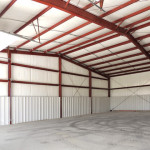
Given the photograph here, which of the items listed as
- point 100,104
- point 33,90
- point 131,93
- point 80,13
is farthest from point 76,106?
point 80,13

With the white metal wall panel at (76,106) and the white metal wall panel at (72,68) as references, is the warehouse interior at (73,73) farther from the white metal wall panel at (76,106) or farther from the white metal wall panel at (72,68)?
the white metal wall panel at (72,68)

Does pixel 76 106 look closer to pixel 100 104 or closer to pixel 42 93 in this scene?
pixel 42 93

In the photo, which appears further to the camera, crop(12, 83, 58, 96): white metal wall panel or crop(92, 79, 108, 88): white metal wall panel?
crop(92, 79, 108, 88): white metal wall panel

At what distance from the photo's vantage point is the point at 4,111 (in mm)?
16891

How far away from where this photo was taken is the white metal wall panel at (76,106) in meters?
23.0

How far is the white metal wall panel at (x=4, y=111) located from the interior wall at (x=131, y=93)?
1905 cm

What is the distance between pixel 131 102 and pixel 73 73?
36.1ft

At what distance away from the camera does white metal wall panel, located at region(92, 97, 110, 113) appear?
28.1 metres

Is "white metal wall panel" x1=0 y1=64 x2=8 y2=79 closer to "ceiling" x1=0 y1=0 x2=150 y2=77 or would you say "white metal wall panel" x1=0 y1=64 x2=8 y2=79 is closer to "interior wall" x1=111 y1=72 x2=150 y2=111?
"ceiling" x1=0 y1=0 x2=150 y2=77

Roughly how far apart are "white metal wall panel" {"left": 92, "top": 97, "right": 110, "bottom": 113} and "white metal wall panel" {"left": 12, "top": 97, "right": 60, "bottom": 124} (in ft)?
26.0

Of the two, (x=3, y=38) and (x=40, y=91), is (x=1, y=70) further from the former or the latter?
(x=3, y=38)

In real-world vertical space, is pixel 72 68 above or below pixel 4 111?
above

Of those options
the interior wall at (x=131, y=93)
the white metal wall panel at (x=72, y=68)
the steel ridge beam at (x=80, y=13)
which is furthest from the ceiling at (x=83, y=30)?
the interior wall at (x=131, y=93)

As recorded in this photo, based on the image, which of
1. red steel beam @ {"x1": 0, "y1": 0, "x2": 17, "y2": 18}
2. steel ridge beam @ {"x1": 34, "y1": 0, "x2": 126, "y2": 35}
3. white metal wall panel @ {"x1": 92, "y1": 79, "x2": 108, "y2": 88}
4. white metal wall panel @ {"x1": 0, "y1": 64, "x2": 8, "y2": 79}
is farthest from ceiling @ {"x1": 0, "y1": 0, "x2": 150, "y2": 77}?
white metal wall panel @ {"x1": 92, "y1": 79, "x2": 108, "y2": 88}
